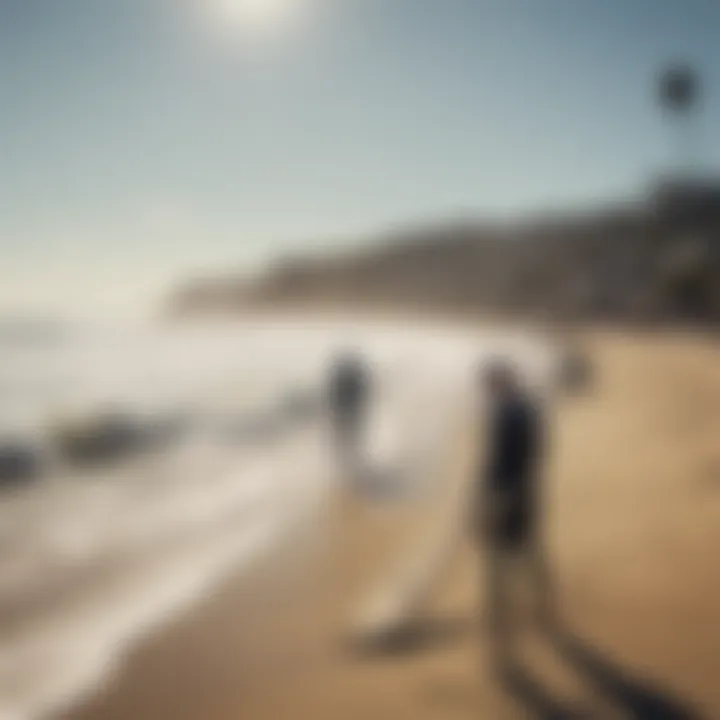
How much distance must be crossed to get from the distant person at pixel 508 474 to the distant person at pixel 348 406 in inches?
266

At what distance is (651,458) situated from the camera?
10.6 metres

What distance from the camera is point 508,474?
18.0ft

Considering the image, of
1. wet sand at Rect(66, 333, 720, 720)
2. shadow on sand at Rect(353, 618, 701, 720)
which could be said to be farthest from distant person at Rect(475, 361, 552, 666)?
wet sand at Rect(66, 333, 720, 720)

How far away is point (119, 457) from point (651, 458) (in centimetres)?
993


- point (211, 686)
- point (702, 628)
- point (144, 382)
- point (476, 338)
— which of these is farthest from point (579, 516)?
point (476, 338)

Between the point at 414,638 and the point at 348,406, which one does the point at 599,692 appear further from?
the point at 348,406

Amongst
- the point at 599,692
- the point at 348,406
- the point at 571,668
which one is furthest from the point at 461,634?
the point at 348,406

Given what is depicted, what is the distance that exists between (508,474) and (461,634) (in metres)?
1.21

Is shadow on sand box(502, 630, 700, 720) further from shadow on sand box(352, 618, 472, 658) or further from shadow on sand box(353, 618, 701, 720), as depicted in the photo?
shadow on sand box(352, 618, 472, 658)

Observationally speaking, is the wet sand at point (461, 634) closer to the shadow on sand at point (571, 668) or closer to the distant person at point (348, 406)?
the shadow on sand at point (571, 668)

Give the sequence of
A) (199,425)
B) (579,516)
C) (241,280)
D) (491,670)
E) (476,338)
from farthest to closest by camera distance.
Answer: (241,280) → (476,338) → (199,425) → (579,516) → (491,670)

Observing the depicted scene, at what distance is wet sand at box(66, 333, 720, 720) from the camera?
4730mm

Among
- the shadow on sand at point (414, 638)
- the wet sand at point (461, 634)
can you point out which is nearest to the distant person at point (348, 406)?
the wet sand at point (461, 634)

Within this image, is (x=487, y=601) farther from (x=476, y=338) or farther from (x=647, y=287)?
(x=647, y=287)
